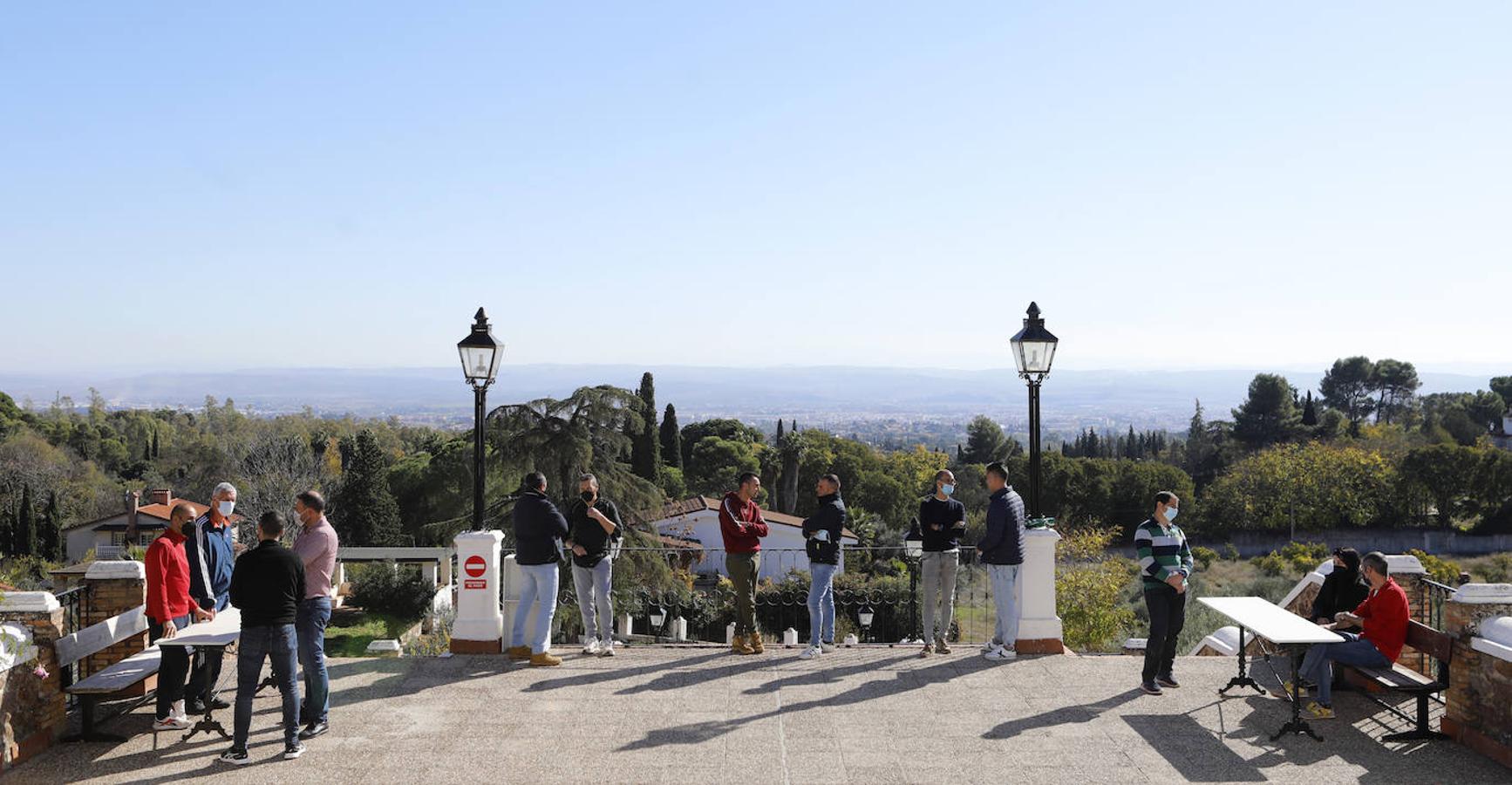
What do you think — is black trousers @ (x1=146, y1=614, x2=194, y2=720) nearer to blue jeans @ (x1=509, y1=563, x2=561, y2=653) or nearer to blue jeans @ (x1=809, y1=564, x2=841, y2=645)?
blue jeans @ (x1=509, y1=563, x2=561, y2=653)

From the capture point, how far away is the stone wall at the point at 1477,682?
656 centimetres

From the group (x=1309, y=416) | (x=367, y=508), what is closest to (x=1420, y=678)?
(x=367, y=508)

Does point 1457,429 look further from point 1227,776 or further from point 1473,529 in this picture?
point 1227,776

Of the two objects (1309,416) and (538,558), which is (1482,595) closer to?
(538,558)

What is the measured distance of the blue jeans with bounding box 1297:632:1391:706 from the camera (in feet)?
24.5

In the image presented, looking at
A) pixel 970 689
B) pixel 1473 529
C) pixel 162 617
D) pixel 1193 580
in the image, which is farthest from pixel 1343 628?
pixel 1473 529

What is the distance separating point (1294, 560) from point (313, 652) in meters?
43.7

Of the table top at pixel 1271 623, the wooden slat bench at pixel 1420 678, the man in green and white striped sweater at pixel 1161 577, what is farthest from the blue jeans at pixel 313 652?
the wooden slat bench at pixel 1420 678

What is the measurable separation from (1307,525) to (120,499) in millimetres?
61689

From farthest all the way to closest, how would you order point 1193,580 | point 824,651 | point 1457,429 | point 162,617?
1. point 1457,429
2. point 1193,580
3. point 824,651
4. point 162,617

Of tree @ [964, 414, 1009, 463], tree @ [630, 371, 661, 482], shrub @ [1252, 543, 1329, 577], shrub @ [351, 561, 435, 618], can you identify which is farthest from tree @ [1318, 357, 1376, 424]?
shrub @ [351, 561, 435, 618]

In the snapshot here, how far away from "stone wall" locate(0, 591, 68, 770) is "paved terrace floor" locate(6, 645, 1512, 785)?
0.16 metres

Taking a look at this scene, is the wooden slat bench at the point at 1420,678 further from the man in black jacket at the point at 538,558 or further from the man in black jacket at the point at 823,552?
the man in black jacket at the point at 538,558

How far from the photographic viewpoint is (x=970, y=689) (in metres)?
8.31
